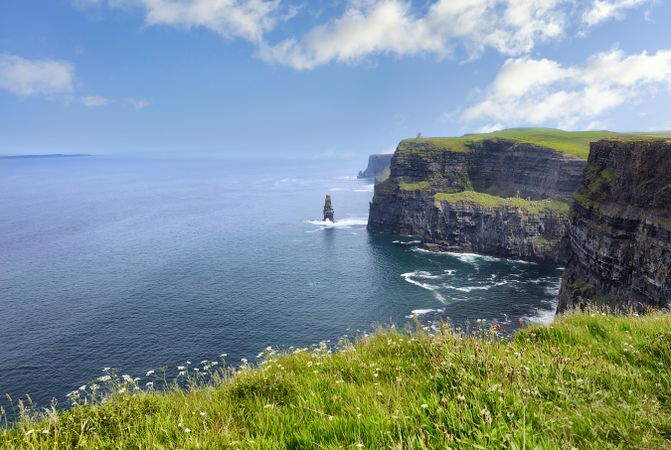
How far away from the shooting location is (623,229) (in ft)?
178

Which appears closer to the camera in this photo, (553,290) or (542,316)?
(542,316)

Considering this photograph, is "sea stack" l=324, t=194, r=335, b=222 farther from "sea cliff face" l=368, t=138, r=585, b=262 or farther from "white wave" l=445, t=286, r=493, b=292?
"white wave" l=445, t=286, r=493, b=292

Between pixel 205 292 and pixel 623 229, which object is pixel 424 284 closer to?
pixel 623 229

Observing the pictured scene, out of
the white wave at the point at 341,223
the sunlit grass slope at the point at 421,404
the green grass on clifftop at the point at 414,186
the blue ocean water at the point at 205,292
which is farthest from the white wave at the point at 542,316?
the white wave at the point at 341,223

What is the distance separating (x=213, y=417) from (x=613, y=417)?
17.1 ft

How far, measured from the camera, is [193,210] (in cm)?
18412

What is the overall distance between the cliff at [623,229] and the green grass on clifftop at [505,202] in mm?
52805

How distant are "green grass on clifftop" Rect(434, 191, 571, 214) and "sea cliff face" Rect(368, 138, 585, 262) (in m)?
0.27

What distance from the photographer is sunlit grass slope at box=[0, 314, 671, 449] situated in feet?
12.7

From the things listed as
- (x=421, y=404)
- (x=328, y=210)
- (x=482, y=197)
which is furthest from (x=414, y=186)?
(x=421, y=404)

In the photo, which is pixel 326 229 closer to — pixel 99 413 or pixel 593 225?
pixel 593 225

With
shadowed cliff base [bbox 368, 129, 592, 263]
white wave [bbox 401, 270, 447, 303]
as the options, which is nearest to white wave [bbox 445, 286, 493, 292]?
white wave [bbox 401, 270, 447, 303]

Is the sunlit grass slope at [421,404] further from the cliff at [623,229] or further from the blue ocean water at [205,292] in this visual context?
the cliff at [623,229]

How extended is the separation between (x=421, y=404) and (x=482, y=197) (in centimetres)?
14087
